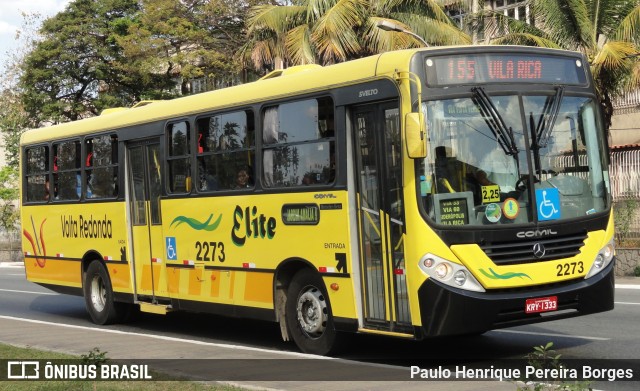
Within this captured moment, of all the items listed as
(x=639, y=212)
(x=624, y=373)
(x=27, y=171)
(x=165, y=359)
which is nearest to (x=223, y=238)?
(x=165, y=359)

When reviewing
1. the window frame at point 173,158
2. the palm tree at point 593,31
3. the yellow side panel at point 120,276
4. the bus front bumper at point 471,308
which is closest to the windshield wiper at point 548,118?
the bus front bumper at point 471,308

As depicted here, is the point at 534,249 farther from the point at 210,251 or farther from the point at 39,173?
the point at 39,173

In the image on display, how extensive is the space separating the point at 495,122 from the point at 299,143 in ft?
8.62

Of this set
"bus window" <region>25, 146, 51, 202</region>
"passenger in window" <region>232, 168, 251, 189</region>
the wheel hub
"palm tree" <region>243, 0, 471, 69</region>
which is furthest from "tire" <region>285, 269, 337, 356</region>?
"palm tree" <region>243, 0, 471, 69</region>

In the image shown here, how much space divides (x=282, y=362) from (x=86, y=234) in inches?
283

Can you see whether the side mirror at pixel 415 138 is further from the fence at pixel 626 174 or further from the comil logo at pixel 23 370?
the fence at pixel 626 174

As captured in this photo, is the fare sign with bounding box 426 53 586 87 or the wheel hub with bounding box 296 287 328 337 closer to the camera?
the fare sign with bounding box 426 53 586 87

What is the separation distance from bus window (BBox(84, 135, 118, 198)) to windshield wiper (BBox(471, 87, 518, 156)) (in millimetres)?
7792

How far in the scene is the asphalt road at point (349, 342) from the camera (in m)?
11.4

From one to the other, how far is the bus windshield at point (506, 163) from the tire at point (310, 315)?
7.40ft

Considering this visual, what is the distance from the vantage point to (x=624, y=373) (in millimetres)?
10172

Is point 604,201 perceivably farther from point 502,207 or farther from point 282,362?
point 282,362

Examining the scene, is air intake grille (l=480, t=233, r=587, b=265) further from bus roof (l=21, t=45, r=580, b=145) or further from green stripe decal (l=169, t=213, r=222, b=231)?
green stripe decal (l=169, t=213, r=222, b=231)

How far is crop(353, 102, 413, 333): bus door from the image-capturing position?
35.9ft
